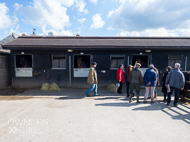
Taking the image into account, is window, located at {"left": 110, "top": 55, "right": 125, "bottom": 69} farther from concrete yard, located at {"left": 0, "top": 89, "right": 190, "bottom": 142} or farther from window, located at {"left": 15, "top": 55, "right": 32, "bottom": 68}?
window, located at {"left": 15, "top": 55, "right": 32, "bottom": 68}

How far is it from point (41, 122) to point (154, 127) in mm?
3312

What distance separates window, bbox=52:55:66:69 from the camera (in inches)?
351

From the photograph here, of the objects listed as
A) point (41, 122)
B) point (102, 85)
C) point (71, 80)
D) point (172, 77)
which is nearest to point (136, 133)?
point (41, 122)

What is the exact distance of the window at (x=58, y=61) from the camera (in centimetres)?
891

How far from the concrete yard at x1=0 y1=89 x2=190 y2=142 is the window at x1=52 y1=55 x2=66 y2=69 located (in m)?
3.87

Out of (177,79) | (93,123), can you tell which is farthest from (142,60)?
(93,123)

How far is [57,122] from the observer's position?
3.95 meters

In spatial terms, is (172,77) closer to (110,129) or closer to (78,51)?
(110,129)

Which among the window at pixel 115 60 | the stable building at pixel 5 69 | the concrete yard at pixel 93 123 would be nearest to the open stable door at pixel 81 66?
the window at pixel 115 60

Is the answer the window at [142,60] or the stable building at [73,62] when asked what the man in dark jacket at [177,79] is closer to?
the stable building at [73,62]

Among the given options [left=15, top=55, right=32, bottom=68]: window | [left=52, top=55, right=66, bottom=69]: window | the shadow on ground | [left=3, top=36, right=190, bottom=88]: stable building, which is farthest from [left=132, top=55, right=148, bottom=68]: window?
[left=15, top=55, right=32, bottom=68]: window

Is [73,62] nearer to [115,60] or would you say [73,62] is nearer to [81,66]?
[81,66]

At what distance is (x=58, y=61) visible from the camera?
893 cm

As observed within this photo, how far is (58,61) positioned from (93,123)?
6.02 metres
